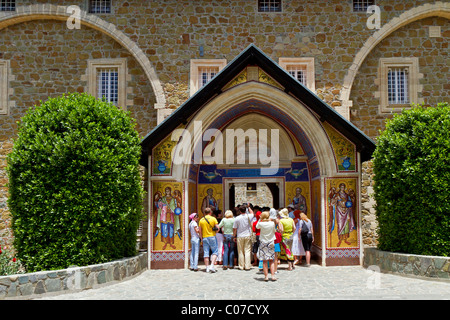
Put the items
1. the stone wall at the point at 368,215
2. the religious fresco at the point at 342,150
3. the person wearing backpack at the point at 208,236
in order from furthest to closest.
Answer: the stone wall at the point at 368,215 < the religious fresco at the point at 342,150 < the person wearing backpack at the point at 208,236

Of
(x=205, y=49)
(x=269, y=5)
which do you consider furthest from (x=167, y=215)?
(x=269, y=5)

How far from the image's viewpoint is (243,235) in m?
9.86

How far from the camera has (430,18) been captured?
45.0ft

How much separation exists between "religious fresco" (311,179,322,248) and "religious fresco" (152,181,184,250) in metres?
3.72

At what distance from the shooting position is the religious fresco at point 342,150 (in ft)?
34.5

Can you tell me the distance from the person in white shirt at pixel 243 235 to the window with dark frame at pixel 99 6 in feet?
28.3

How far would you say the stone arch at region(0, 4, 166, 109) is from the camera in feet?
43.7

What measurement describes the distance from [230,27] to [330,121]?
5.33m

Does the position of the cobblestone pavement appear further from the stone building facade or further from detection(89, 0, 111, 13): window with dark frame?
detection(89, 0, 111, 13): window with dark frame

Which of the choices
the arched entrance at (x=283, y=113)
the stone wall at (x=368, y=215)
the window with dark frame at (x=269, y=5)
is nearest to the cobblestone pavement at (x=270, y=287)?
the arched entrance at (x=283, y=113)

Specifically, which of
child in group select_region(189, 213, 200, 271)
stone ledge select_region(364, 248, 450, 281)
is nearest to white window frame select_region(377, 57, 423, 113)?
stone ledge select_region(364, 248, 450, 281)

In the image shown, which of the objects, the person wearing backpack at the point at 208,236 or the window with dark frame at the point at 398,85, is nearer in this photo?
the person wearing backpack at the point at 208,236

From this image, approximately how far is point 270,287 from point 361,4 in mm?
10424

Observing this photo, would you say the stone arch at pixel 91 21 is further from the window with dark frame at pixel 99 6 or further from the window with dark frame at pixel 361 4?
the window with dark frame at pixel 361 4
